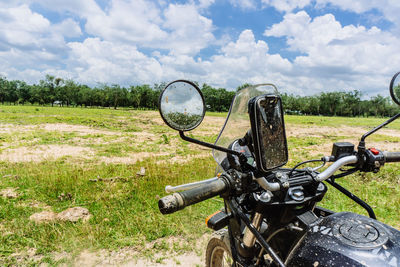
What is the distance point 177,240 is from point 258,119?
323cm

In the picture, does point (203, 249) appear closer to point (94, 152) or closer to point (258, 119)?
point (258, 119)

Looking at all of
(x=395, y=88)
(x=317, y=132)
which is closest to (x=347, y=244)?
(x=395, y=88)

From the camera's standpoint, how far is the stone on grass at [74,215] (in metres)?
4.37

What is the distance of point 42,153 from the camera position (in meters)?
10.1

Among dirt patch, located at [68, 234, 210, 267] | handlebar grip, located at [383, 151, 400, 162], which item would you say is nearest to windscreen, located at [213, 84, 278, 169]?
handlebar grip, located at [383, 151, 400, 162]

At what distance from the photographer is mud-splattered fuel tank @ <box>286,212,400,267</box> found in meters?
1.20

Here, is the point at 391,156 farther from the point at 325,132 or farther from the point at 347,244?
the point at 325,132

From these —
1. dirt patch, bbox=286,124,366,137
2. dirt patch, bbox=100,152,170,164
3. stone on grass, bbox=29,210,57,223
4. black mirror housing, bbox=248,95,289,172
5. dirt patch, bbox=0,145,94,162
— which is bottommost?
dirt patch, bbox=0,145,94,162

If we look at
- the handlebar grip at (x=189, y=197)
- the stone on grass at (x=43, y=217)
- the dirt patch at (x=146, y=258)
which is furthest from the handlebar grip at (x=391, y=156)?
the stone on grass at (x=43, y=217)

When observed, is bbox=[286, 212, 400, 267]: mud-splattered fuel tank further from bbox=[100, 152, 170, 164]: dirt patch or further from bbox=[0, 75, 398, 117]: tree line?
bbox=[0, 75, 398, 117]: tree line

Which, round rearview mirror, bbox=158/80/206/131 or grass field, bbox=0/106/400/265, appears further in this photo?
grass field, bbox=0/106/400/265

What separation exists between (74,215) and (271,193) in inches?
160

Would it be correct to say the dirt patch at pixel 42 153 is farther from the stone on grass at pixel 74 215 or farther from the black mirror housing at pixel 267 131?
the black mirror housing at pixel 267 131

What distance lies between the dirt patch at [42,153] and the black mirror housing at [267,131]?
9471 mm
